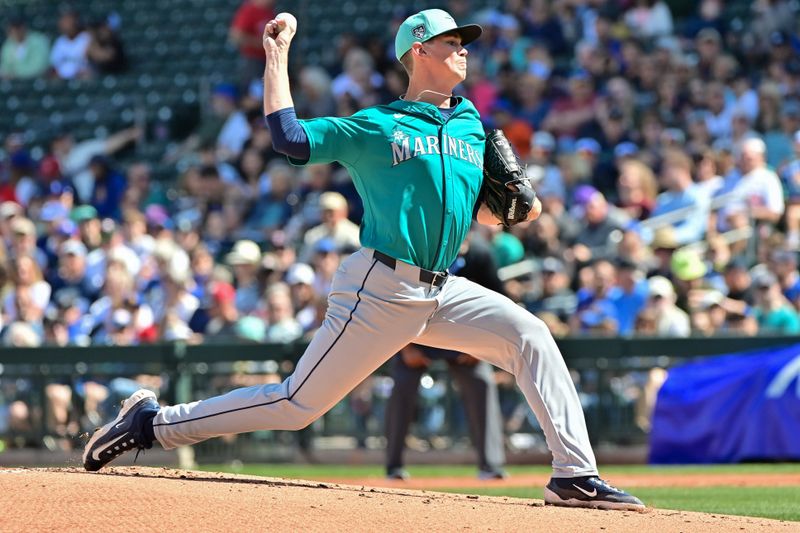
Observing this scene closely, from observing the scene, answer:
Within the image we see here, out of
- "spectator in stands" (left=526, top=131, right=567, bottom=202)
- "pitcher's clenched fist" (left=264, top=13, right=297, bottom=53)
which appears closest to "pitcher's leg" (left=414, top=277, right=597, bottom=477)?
"pitcher's clenched fist" (left=264, top=13, right=297, bottom=53)

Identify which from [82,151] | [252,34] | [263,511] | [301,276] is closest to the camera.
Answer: [263,511]

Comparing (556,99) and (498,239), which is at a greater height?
(556,99)

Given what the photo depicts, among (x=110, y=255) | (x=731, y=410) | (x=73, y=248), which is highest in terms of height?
(x=73, y=248)

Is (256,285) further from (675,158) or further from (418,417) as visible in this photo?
(675,158)

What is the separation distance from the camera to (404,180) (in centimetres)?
609

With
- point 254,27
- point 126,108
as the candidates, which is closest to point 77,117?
point 126,108

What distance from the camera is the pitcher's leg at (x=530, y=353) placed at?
6180 millimetres

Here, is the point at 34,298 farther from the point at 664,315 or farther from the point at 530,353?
the point at 530,353

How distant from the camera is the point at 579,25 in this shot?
1772cm

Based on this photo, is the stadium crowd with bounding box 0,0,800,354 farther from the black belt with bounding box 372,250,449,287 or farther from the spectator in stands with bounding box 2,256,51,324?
the black belt with bounding box 372,250,449,287

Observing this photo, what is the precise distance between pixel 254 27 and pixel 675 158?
761 cm

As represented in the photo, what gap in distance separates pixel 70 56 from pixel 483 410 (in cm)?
1430

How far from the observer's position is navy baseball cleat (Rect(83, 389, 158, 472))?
6.53 meters

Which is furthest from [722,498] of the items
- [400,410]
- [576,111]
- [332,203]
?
[576,111]
